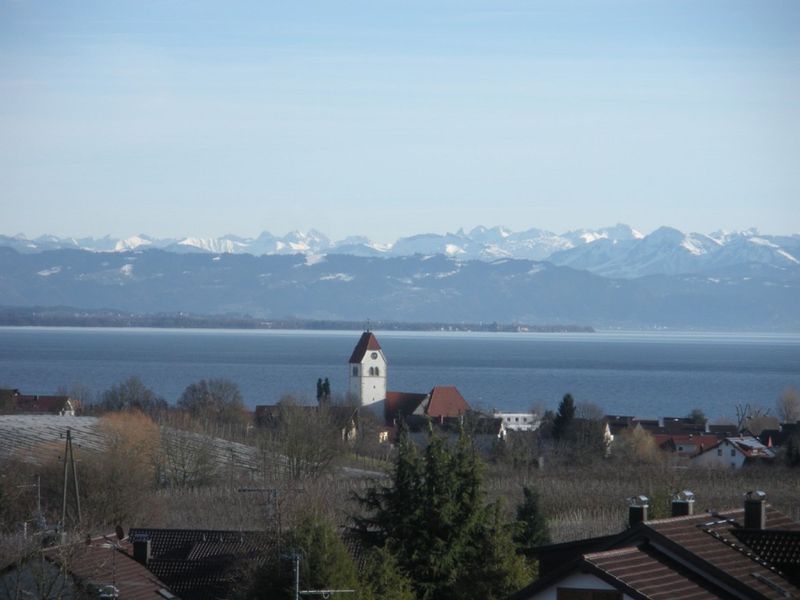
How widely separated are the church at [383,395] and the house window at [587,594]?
60794mm

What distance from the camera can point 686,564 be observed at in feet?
46.2

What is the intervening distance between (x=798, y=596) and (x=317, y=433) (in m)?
37.1

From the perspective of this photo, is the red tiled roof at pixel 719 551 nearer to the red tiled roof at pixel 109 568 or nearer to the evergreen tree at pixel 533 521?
the red tiled roof at pixel 109 568

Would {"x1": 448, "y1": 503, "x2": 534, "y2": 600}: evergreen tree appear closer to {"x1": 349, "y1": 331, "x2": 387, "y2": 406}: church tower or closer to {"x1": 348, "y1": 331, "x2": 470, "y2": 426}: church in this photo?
{"x1": 348, "y1": 331, "x2": 470, "y2": 426}: church

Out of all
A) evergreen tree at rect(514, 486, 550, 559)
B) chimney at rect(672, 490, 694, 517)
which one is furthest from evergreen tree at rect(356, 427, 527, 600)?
evergreen tree at rect(514, 486, 550, 559)

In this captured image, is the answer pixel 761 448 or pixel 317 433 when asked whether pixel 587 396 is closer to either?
pixel 761 448

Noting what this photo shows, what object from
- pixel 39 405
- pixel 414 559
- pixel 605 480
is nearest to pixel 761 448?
pixel 605 480

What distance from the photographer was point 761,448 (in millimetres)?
60281

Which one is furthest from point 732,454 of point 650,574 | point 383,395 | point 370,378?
point 650,574

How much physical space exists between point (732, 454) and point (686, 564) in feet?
153

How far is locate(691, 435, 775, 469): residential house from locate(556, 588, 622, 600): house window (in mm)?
44424

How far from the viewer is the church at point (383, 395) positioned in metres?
74.9

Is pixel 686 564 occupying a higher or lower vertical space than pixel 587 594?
higher

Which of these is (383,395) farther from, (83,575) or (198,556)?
(83,575)
